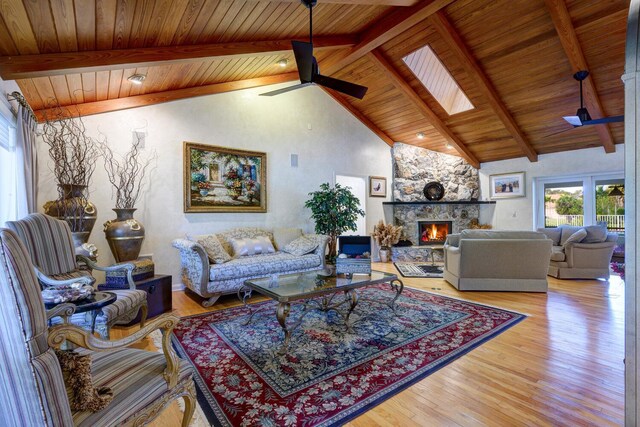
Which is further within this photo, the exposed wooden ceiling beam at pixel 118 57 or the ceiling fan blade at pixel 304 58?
the ceiling fan blade at pixel 304 58

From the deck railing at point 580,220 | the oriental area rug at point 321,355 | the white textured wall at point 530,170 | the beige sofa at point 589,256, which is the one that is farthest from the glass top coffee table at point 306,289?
the deck railing at point 580,220

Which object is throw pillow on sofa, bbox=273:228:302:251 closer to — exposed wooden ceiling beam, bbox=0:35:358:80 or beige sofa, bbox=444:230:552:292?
beige sofa, bbox=444:230:552:292

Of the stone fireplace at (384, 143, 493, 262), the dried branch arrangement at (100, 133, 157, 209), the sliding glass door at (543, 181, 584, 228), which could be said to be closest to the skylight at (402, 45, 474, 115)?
the stone fireplace at (384, 143, 493, 262)

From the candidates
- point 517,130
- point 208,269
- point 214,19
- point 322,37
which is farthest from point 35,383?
point 517,130

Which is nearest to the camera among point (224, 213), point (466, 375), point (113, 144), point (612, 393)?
point (612, 393)

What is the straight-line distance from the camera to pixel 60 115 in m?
3.51

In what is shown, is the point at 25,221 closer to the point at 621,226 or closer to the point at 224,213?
the point at 224,213

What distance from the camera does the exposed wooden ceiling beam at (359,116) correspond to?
6395 mm

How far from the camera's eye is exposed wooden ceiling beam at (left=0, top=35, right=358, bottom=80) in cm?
254

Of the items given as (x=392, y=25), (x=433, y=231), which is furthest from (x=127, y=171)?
(x=433, y=231)

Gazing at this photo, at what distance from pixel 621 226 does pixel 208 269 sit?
26.4ft

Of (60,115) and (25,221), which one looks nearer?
(25,221)

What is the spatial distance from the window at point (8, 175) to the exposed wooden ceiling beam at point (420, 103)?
493cm

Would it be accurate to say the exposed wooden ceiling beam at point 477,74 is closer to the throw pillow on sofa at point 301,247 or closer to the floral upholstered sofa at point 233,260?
the floral upholstered sofa at point 233,260
